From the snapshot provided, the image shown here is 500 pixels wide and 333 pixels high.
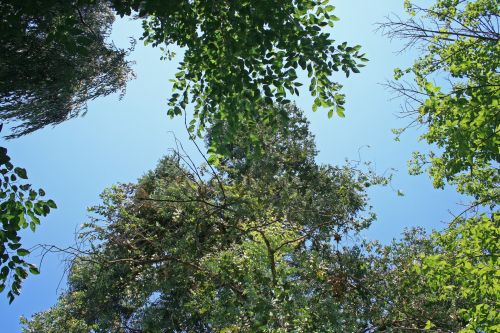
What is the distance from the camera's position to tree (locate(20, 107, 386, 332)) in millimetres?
5137

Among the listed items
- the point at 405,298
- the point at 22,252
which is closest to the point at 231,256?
Result: the point at 22,252

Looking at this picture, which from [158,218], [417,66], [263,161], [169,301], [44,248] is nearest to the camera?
[44,248]

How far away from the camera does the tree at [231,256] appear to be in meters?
5.14

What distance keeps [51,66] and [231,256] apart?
5.76m

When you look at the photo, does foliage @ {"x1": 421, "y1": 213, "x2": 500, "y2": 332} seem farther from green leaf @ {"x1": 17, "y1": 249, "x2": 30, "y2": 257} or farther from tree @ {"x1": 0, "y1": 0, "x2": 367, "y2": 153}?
green leaf @ {"x1": 17, "y1": 249, "x2": 30, "y2": 257}

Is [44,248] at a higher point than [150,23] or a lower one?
lower

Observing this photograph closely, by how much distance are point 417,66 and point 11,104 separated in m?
11.8

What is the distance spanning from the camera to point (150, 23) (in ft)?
17.9

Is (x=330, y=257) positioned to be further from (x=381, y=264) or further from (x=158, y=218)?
(x=158, y=218)

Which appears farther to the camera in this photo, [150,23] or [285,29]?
[150,23]

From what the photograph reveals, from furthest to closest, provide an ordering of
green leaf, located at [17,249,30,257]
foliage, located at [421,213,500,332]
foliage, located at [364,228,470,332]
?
foliage, located at [364,228,470,332]
foliage, located at [421,213,500,332]
green leaf, located at [17,249,30,257]

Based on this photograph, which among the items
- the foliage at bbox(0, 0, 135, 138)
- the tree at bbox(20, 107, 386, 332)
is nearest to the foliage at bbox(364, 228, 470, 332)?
the tree at bbox(20, 107, 386, 332)

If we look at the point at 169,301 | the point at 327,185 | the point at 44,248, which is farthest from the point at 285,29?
the point at 327,185

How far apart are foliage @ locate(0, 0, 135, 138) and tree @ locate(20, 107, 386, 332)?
2.52 metres
